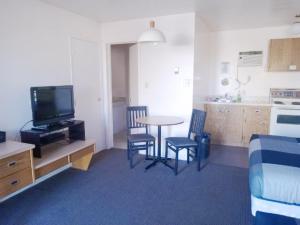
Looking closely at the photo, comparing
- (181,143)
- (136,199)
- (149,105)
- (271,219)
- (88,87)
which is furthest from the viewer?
(149,105)

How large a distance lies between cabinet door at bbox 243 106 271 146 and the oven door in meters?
0.10

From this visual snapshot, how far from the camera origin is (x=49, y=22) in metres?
3.14

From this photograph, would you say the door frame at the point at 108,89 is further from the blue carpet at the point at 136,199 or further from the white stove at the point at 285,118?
the white stove at the point at 285,118

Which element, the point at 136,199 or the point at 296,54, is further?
the point at 296,54

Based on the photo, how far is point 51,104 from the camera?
293cm

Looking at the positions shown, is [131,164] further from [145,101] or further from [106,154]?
[145,101]

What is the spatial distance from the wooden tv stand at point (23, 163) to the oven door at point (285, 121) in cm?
360

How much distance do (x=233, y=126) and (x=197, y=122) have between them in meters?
1.53

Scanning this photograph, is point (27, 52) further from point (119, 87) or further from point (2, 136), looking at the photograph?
point (119, 87)

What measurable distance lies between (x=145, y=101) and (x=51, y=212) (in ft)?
7.72

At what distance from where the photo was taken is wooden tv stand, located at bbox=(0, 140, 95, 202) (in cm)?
214

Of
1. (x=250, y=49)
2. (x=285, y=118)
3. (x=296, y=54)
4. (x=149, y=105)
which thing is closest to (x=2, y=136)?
(x=149, y=105)

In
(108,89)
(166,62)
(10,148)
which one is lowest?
(10,148)

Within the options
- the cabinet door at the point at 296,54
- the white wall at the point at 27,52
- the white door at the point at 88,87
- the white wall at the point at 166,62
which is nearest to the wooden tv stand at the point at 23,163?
the white wall at the point at 27,52
